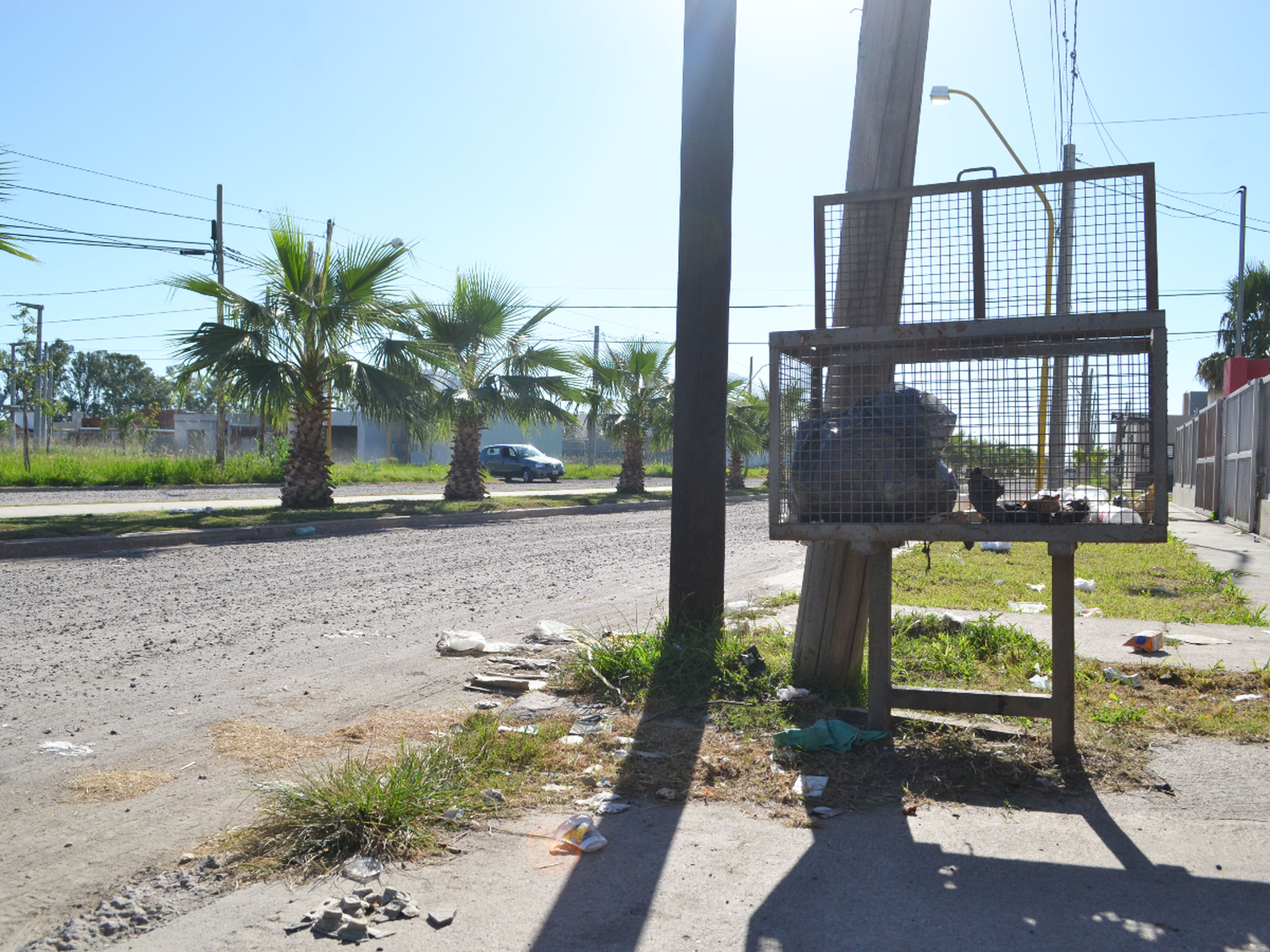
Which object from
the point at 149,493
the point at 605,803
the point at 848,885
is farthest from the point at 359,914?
the point at 149,493

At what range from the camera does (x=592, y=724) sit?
170 inches

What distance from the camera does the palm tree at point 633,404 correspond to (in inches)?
1014

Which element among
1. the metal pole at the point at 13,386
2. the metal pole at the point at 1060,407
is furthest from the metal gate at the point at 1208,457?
the metal pole at the point at 13,386

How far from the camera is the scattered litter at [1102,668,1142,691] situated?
195 inches

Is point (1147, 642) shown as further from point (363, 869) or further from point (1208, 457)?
point (1208, 457)

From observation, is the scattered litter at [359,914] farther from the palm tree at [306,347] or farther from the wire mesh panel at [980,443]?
the palm tree at [306,347]

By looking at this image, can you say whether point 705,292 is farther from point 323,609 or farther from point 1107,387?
point 323,609

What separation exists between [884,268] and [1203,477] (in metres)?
18.4

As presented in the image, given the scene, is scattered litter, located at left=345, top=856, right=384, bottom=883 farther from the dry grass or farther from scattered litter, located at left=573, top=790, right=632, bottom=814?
the dry grass

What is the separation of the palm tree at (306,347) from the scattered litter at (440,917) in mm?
13392

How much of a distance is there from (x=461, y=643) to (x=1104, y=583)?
634cm

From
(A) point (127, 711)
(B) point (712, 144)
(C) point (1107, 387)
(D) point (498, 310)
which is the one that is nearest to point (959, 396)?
(C) point (1107, 387)

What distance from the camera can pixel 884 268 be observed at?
162 inches

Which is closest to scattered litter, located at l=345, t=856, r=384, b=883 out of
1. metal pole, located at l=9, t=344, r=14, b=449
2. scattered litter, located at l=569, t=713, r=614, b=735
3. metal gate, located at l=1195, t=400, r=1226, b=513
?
scattered litter, located at l=569, t=713, r=614, b=735
